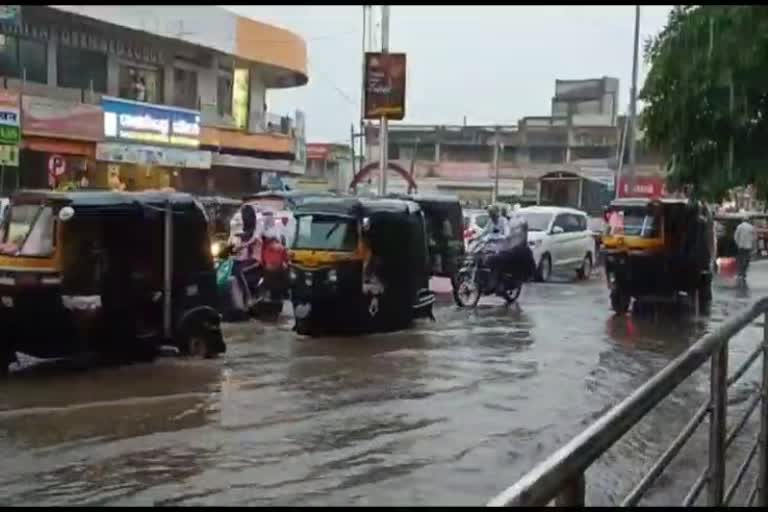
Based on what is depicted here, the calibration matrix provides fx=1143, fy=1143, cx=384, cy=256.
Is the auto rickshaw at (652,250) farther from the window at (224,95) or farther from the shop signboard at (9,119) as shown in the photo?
the window at (224,95)

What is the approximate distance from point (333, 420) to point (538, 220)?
1830 cm

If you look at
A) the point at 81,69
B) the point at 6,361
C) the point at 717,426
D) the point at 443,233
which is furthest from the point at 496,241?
the point at 717,426

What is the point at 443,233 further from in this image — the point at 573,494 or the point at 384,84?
the point at 573,494

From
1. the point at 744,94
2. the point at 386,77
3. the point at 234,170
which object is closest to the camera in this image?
the point at 744,94

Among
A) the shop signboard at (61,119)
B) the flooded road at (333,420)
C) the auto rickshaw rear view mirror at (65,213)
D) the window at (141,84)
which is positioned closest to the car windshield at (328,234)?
the flooded road at (333,420)

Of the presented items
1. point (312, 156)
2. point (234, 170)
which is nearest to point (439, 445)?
point (234, 170)

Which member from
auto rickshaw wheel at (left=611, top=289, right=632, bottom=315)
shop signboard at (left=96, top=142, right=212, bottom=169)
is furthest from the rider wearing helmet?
shop signboard at (left=96, top=142, right=212, bottom=169)

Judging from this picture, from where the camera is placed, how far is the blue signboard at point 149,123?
28922 millimetres

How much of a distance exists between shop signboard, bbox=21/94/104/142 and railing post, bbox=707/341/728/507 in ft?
77.9

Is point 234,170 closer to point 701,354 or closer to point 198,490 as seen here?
point 198,490

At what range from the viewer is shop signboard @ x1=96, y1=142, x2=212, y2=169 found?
28.9 meters

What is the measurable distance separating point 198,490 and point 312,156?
191ft

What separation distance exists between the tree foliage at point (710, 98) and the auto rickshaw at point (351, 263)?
7457mm

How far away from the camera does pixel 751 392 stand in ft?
16.7
